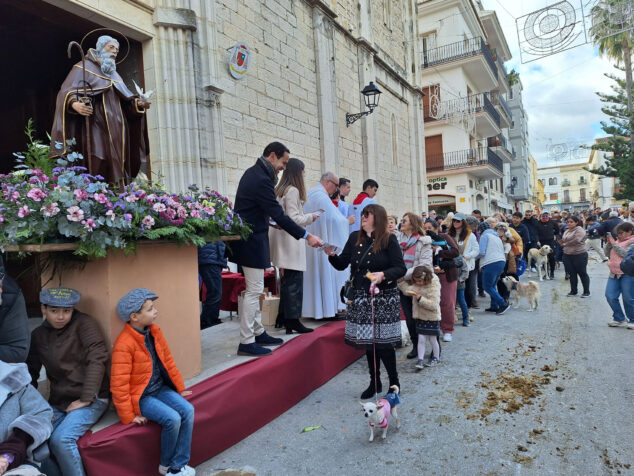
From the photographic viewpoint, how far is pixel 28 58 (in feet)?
24.2

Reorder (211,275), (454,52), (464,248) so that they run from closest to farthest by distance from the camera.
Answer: (211,275)
(464,248)
(454,52)

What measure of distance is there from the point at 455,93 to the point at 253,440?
1018 inches

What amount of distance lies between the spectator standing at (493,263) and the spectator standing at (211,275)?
5.10m

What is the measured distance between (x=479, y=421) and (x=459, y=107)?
23.6 metres

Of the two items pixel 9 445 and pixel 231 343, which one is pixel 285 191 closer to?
pixel 231 343

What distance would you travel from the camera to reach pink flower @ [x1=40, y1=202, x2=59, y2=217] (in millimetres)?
2520

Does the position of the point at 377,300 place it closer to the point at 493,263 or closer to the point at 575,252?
the point at 493,263

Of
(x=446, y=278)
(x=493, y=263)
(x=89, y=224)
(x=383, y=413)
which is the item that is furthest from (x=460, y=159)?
(x=89, y=224)

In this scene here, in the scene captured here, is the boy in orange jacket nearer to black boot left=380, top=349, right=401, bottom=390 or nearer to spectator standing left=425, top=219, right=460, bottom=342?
black boot left=380, top=349, right=401, bottom=390

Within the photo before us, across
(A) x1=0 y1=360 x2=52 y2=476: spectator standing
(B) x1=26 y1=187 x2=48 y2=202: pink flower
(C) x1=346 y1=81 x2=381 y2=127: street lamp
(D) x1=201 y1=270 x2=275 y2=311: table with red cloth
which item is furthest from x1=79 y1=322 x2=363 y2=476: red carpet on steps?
(C) x1=346 y1=81 x2=381 y2=127: street lamp

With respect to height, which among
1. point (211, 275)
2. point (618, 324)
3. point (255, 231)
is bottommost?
point (618, 324)

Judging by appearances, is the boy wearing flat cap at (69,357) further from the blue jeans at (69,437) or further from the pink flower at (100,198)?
the pink flower at (100,198)

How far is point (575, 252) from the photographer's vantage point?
9.06 meters

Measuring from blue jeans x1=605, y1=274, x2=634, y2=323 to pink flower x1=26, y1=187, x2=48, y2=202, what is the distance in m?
7.55
